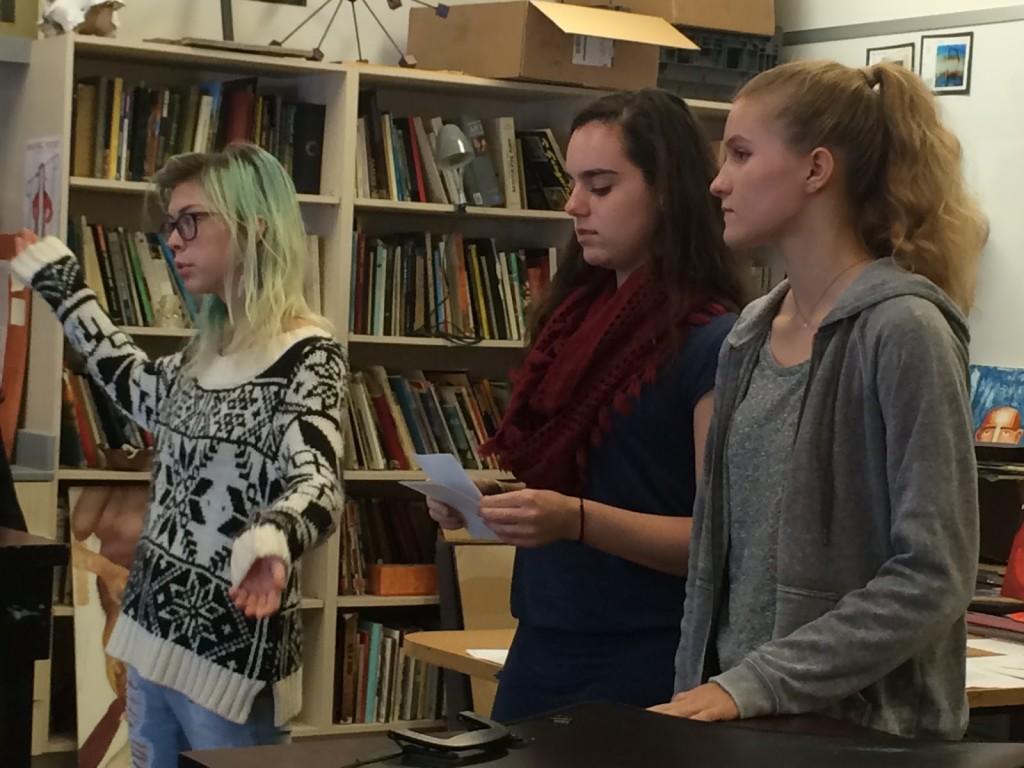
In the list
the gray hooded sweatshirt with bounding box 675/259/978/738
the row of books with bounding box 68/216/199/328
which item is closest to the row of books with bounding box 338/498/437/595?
the row of books with bounding box 68/216/199/328

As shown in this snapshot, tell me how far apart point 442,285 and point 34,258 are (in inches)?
76.2

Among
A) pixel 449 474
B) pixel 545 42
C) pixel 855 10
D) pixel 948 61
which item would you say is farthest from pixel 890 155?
pixel 855 10

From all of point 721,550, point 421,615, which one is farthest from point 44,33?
point 721,550

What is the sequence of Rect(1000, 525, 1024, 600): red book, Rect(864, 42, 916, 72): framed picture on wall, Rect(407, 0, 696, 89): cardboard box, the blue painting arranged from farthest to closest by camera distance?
Rect(864, 42, 916, 72): framed picture on wall → the blue painting → Rect(407, 0, 696, 89): cardboard box → Rect(1000, 525, 1024, 600): red book

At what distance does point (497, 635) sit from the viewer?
9.68ft

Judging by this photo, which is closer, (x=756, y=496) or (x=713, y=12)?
(x=756, y=496)

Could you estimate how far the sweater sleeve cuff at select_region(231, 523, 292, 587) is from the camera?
6.47 ft

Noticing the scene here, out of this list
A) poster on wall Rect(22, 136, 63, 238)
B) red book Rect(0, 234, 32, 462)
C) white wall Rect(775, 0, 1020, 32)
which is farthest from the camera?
white wall Rect(775, 0, 1020, 32)

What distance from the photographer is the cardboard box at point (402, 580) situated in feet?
14.4

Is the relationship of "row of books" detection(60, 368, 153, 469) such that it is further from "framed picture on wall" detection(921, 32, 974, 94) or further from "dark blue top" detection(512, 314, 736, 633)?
"framed picture on wall" detection(921, 32, 974, 94)

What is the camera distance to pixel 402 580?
4.40 m

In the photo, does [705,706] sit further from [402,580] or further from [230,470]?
[402,580]

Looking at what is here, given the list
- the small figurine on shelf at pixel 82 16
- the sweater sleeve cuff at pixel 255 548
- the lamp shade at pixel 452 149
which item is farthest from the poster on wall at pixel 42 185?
the sweater sleeve cuff at pixel 255 548

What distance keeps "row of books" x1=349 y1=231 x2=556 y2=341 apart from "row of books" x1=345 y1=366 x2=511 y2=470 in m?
0.16
